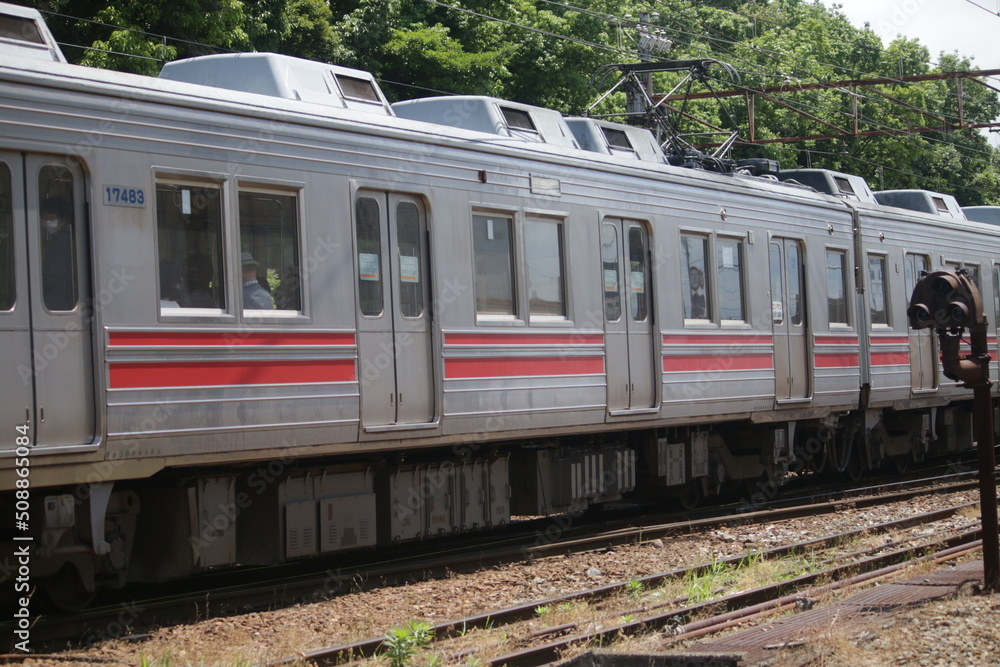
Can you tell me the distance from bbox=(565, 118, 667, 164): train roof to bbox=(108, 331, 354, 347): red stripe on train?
168 inches

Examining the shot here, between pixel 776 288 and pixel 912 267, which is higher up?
pixel 912 267

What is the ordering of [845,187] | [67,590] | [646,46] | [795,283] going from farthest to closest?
[646,46], [845,187], [795,283], [67,590]

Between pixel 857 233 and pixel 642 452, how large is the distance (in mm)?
5036

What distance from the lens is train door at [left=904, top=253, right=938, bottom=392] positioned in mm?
16203

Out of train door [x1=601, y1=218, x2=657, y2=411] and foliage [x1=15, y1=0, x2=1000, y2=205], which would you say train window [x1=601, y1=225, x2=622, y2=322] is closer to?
train door [x1=601, y1=218, x2=657, y2=411]

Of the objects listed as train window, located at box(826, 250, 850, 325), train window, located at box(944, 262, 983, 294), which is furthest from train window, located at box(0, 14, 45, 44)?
train window, located at box(944, 262, 983, 294)

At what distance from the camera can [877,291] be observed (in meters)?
15.5

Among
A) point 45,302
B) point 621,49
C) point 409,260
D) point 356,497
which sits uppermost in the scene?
point 621,49

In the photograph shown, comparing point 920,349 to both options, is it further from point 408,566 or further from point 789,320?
point 408,566

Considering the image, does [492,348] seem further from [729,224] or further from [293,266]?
[729,224]

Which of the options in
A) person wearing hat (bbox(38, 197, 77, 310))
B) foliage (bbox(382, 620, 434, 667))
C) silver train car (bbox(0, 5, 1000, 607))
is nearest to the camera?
foliage (bbox(382, 620, 434, 667))

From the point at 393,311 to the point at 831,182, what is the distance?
9.00 meters

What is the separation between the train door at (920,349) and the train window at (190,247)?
1143cm

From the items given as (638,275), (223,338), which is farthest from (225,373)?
A: (638,275)
